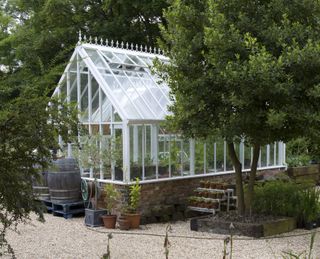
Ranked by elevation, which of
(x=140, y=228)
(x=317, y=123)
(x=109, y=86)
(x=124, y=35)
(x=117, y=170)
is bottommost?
(x=140, y=228)

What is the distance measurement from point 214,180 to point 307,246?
4.13 m

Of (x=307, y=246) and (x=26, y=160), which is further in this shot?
(x=307, y=246)

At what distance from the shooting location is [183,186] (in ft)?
38.8

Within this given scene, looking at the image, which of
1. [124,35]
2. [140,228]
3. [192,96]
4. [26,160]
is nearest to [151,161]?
[140,228]

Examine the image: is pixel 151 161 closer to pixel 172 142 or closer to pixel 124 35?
pixel 172 142

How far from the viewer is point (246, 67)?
8.29m

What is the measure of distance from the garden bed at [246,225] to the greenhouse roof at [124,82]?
242 cm

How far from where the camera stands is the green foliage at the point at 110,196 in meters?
10.3

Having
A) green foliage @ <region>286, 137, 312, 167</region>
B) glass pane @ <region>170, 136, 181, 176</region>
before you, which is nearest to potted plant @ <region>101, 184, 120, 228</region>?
glass pane @ <region>170, 136, 181, 176</region>

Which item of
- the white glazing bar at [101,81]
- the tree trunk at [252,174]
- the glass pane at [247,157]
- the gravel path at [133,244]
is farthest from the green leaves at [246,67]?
the glass pane at [247,157]

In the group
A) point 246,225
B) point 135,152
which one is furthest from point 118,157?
point 246,225

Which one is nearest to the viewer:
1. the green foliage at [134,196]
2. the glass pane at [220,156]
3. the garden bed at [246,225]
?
the garden bed at [246,225]

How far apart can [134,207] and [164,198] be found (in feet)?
3.47

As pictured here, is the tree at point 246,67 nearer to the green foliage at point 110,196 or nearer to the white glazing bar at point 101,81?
the white glazing bar at point 101,81
